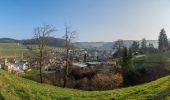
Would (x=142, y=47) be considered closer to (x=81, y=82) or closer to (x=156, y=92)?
(x=81, y=82)

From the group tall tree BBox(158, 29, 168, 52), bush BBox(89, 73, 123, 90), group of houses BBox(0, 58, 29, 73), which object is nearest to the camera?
bush BBox(89, 73, 123, 90)

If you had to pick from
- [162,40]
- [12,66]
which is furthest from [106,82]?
[162,40]

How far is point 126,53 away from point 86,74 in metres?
11.9

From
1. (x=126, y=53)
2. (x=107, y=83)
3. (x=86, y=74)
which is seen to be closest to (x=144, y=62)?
(x=126, y=53)

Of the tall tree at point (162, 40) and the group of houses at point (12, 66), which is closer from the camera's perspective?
the group of houses at point (12, 66)

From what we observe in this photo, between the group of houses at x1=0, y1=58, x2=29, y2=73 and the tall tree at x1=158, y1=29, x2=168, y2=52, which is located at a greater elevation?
the tall tree at x1=158, y1=29, x2=168, y2=52

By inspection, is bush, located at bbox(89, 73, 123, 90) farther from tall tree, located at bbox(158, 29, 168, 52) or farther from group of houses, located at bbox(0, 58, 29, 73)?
tall tree, located at bbox(158, 29, 168, 52)

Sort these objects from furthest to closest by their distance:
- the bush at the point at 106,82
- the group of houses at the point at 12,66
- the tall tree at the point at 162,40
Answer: the tall tree at the point at 162,40 → the group of houses at the point at 12,66 → the bush at the point at 106,82

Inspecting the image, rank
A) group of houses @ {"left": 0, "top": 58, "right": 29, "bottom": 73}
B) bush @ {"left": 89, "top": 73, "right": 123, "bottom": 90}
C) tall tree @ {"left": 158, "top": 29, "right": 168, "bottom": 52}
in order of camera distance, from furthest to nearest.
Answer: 1. tall tree @ {"left": 158, "top": 29, "right": 168, "bottom": 52}
2. group of houses @ {"left": 0, "top": 58, "right": 29, "bottom": 73}
3. bush @ {"left": 89, "top": 73, "right": 123, "bottom": 90}

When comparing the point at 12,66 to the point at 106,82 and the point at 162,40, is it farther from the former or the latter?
the point at 162,40

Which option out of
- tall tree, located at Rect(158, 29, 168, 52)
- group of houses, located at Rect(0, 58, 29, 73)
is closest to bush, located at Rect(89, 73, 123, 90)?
group of houses, located at Rect(0, 58, 29, 73)

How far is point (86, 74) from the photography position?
73688 millimetres

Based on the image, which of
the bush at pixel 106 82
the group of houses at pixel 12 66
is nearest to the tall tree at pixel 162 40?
the group of houses at pixel 12 66

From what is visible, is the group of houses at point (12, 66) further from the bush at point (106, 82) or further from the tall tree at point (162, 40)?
the tall tree at point (162, 40)
